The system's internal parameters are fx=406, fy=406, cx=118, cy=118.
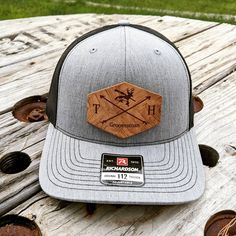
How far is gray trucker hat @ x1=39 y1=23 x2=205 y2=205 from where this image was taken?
1.00 metres

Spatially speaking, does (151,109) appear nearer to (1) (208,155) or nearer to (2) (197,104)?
(1) (208,155)

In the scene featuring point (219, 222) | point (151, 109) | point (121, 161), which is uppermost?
point (151, 109)

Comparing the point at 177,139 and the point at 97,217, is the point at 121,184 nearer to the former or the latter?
the point at 97,217

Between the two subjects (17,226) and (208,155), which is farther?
(208,155)

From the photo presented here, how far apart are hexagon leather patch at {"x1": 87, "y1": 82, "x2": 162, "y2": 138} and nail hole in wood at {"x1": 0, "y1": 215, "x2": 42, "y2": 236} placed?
0.98ft

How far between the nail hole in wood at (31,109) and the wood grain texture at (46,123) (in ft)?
0.09

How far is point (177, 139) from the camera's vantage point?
112 centimetres

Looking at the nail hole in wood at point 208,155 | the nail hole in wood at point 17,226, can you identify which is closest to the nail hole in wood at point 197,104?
the nail hole in wood at point 208,155

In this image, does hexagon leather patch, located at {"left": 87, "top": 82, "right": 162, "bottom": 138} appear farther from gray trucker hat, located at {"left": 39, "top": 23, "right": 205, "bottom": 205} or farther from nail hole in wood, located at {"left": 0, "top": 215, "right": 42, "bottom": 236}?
nail hole in wood, located at {"left": 0, "top": 215, "right": 42, "bottom": 236}

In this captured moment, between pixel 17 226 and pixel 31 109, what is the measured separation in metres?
0.57

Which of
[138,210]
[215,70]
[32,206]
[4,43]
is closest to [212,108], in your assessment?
[215,70]

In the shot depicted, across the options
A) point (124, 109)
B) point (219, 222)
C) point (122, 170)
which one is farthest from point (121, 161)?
point (219, 222)

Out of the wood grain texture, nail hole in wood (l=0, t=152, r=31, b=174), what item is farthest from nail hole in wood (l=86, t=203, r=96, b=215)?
nail hole in wood (l=0, t=152, r=31, b=174)

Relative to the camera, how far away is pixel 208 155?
1241 millimetres
